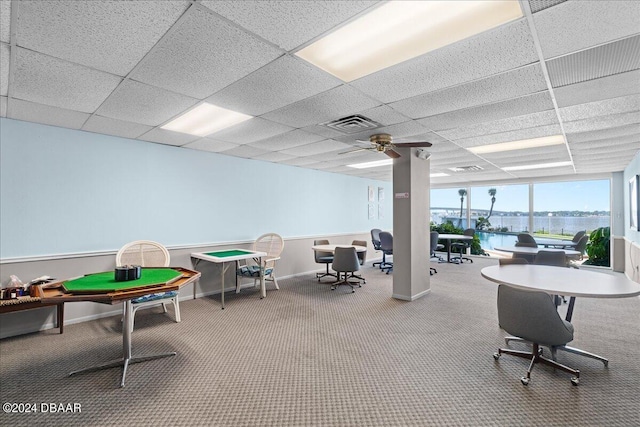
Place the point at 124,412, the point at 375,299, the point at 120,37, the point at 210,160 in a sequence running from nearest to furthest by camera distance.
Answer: the point at 120,37 < the point at 124,412 < the point at 375,299 < the point at 210,160

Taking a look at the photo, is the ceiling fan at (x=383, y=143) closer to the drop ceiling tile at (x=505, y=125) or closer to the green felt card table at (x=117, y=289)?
the drop ceiling tile at (x=505, y=125)

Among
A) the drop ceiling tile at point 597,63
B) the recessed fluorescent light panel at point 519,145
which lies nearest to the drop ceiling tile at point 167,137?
the drop ceiling tile at point 597,63

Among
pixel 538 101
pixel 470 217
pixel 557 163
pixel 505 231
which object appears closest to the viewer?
pixel 538 101

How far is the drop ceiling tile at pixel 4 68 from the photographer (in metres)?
2.04

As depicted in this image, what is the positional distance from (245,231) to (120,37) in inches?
166

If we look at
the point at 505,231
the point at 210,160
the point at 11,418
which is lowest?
the point at 11,418

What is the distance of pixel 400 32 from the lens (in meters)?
1.98

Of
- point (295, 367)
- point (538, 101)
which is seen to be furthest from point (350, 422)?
point (538, 101)

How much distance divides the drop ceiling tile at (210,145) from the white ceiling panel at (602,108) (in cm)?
445

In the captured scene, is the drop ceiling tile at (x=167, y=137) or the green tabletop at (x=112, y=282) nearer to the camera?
the green tabletop at (x=112, y=282)

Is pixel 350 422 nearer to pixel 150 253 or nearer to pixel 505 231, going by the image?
pixel 150 253

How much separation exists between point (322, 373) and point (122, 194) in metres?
3.80

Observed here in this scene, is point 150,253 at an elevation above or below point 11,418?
above

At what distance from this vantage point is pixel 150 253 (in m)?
4.27
